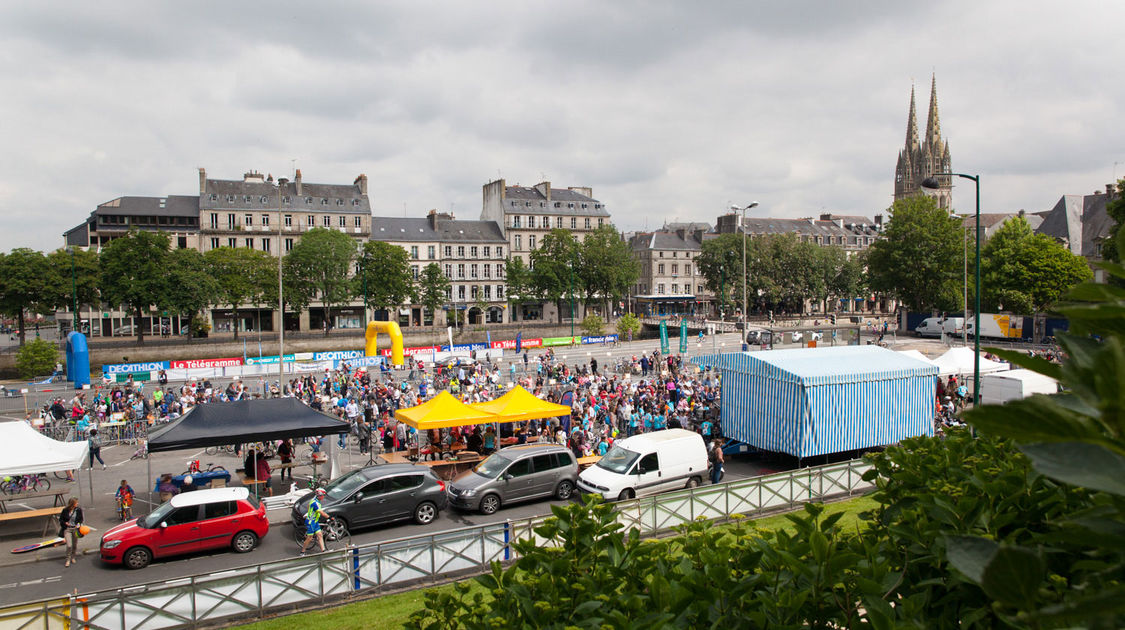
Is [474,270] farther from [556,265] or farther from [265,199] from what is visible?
[265,199]

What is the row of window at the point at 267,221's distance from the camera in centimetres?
7819

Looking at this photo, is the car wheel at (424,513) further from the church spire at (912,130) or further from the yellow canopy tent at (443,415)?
the church spire at (912,130)

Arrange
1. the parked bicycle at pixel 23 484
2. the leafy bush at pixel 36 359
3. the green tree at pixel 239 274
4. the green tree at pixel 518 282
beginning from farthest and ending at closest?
1. the green tree at pixel 518 282
2. the green tree at pixel 239 274
3. the leafy bush at pixel 36 359
4. the parked bicycle at pixel 23 484

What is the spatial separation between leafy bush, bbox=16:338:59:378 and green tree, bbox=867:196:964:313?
71.0 m

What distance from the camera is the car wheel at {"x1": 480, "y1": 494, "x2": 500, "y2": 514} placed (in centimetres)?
1764

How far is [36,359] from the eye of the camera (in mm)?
42250

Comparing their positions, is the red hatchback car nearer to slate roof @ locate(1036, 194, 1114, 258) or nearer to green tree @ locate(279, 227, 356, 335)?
green tree @ locate(279, 227, 356, 335)

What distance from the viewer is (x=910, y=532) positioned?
3.66 meters

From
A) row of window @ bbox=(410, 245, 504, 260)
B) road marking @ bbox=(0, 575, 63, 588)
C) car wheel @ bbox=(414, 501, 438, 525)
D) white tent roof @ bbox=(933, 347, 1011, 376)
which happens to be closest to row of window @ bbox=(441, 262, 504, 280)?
row of window @ bbox=(410, 245, 504, 260)

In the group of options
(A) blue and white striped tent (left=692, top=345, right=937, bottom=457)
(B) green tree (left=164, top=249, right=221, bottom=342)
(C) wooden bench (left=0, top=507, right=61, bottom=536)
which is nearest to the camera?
(C) wooden bench (left=0, top=507, right=61, bottom=536)

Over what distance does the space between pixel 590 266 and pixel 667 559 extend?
261ft

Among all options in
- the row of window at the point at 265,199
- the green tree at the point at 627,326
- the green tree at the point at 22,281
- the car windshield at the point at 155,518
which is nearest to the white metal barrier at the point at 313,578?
Answer: the car windshield at the point at 155,518

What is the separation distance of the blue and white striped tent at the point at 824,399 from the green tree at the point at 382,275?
5644 cm

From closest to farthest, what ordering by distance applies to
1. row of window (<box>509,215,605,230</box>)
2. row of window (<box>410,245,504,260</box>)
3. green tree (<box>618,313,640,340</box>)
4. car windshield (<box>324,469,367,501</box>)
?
car windshield (<box>324,469,367,501</box>)
green tree (<box>618,313,640,340</box>)
row of window (<box>410,245,504,260</box>)
row of window (<box>509,215,605,230</box>)
